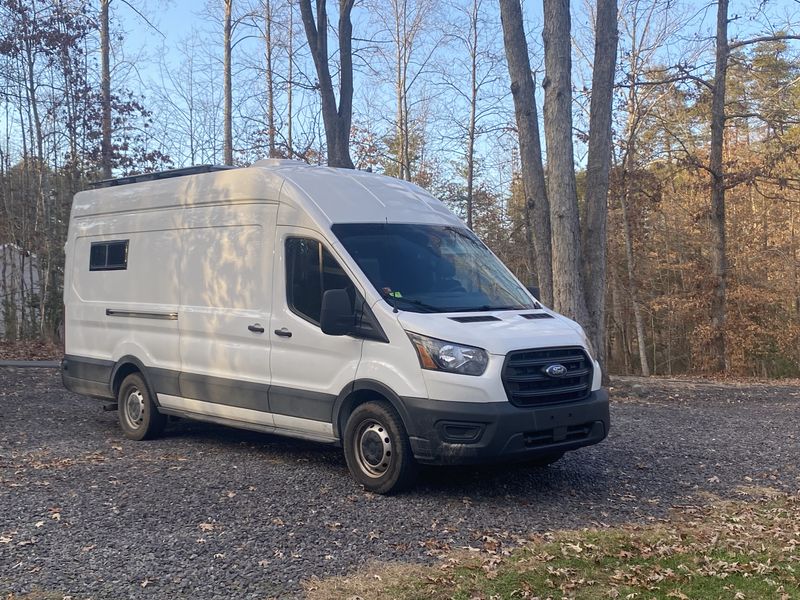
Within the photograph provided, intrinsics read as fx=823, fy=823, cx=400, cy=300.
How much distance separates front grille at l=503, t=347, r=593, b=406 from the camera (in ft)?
21.3

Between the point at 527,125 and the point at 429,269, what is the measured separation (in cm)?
768

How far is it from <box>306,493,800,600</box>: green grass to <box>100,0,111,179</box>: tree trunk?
2113 cm

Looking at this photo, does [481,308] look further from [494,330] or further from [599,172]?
[599,172]

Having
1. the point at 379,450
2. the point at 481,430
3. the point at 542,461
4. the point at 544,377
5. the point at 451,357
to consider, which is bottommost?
the point at 542,461

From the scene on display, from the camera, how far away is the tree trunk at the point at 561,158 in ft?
42.4

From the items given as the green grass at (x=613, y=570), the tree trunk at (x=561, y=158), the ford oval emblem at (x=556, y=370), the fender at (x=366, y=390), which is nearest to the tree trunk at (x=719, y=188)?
the tree trunk at (x=561, y=158)

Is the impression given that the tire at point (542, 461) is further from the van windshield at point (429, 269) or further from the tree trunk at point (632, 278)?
the tree trunk at point (632, 278)

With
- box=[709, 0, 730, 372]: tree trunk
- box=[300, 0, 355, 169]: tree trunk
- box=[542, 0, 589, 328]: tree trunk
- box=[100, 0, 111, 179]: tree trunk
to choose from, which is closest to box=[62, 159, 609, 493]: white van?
box=[542, 0, 589, 328]: tree trunk

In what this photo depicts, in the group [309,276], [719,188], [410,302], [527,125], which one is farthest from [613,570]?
[719,188]

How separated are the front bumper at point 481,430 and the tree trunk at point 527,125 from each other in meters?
7.94

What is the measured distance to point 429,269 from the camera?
746cm

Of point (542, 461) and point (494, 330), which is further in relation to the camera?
point (542, 461)

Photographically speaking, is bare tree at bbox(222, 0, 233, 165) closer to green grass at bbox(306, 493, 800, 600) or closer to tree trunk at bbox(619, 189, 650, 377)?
tree trunk at bbox(619, 189, 650, 377)

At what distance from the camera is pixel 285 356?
25.1ft
